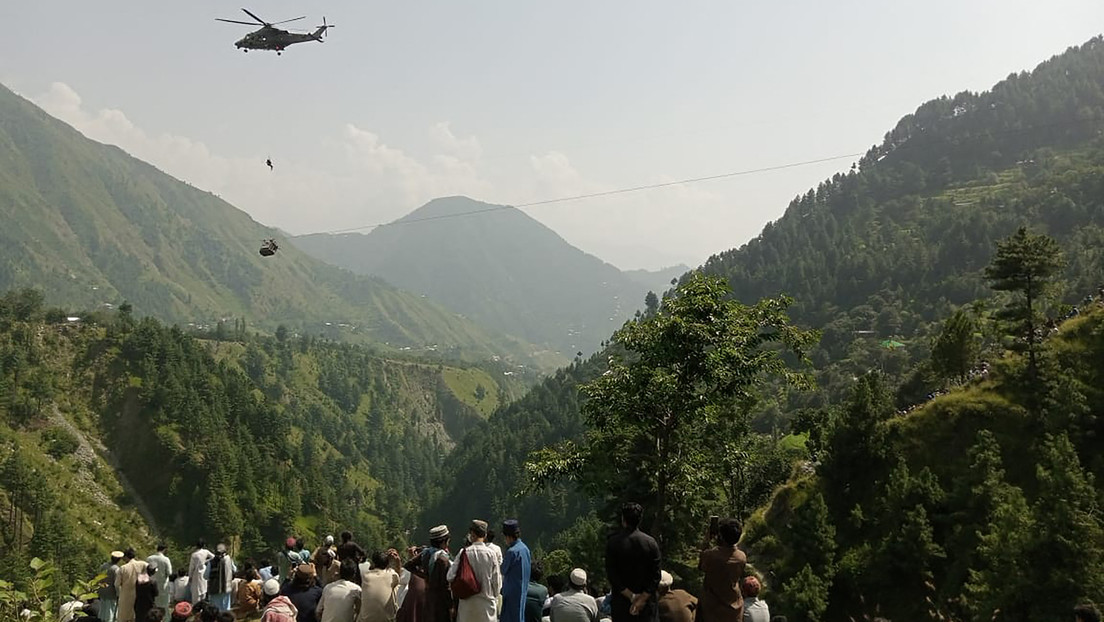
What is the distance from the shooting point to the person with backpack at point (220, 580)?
622 inches

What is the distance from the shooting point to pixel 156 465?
118 m

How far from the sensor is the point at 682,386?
51.4 feet

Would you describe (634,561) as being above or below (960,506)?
above

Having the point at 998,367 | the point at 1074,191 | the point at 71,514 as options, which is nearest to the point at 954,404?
the point at 998,367

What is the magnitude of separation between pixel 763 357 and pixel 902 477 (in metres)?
21.5

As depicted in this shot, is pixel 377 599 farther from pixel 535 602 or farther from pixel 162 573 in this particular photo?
pixel 162 573

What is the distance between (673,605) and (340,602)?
4.55m

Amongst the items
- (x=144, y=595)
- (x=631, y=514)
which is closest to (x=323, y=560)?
(x=144, y=595)

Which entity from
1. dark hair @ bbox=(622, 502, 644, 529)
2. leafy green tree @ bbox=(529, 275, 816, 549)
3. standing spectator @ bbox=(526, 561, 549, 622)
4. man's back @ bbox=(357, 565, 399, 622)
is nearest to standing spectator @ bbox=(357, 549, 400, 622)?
man's back @ bbox=(357, 565, 399, 622)

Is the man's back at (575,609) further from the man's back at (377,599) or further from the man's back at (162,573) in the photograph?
the man's back at (162,573)

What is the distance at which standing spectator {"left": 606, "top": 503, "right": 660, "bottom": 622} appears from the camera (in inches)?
302

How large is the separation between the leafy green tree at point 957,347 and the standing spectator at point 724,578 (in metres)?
40.6

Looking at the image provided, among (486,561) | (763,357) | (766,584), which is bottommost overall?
(766,584)

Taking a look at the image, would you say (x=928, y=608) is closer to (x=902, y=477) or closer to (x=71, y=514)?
(x=902, y=477)
